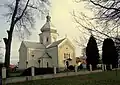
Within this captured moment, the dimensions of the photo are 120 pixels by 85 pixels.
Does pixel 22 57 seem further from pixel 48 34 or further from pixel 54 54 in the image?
pixel 48 34

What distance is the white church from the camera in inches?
2203

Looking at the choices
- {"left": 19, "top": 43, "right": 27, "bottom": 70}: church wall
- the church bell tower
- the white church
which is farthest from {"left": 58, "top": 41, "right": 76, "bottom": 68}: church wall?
{"left": 19, "top": 43, "right": 27, "bottom": 70}: church wall

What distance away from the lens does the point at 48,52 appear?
198 feet

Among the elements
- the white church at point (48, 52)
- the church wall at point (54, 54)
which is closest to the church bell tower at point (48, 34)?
the white church at point (48, 52)

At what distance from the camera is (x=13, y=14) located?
76.5ft

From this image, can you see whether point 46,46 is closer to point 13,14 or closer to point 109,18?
point 13,14

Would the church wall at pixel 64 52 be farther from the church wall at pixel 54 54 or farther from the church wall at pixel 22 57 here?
the church wall at pixel 22 57

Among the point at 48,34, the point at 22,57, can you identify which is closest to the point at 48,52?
the point at 48,34

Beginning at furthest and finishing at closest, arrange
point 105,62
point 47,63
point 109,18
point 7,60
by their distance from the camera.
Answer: point 47,63 < point 105,62 < point 7,60 < point 109,18

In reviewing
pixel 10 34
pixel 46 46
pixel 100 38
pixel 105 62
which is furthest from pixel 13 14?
pixel 46 46

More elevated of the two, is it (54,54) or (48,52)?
(48,52)

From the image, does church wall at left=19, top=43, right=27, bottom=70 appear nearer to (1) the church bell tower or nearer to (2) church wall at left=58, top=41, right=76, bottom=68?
(1) the church bell tower

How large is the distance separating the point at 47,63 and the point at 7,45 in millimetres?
35053

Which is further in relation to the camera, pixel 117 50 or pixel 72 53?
pixel 72 53
